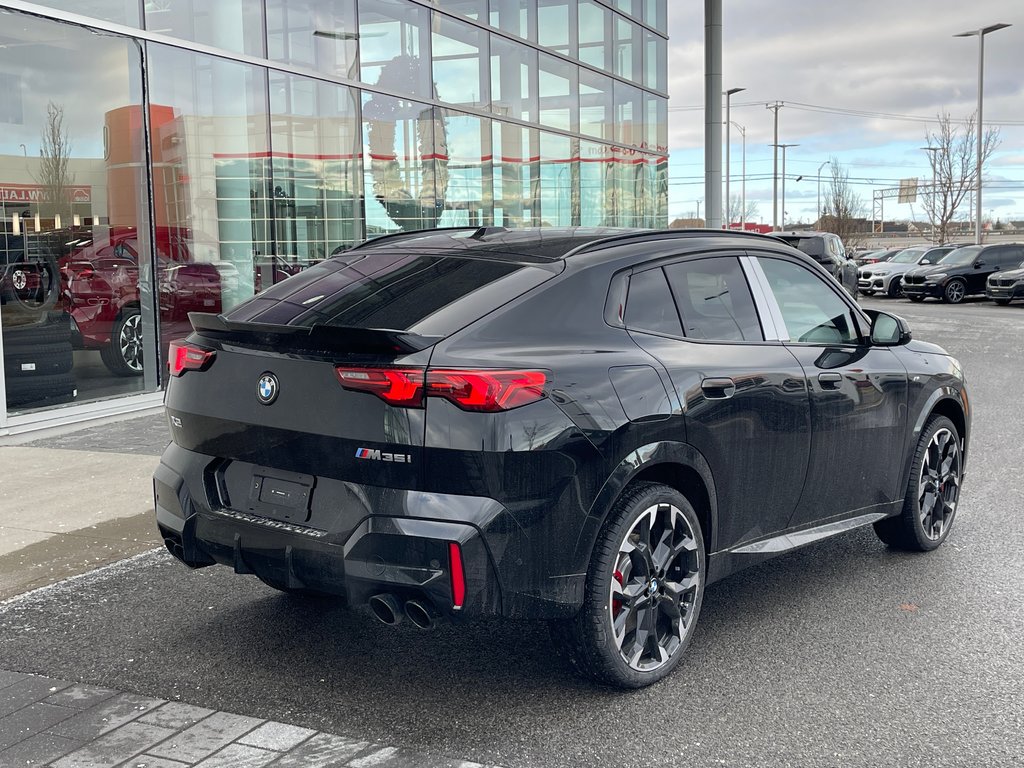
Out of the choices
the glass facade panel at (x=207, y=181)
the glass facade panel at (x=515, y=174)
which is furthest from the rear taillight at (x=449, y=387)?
the glass facade panel at (x=515, y=174)

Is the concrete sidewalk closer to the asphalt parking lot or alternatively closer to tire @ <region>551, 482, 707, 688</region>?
the asphalt parking lot

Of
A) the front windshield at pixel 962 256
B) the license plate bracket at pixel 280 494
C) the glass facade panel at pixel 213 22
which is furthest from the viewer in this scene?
the front windshield at pixel 962 256

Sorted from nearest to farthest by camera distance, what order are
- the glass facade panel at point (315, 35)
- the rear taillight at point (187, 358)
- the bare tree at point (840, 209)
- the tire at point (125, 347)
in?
the rear taillight at point (187, 358), the tire at point (125, 347), the glass facade panel at point (315, 35), the bare tree at point (840, 209)

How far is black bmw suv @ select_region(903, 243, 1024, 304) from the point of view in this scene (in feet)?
105

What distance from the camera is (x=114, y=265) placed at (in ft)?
37.0

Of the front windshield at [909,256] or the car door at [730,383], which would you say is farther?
the front windshield at [909,256]

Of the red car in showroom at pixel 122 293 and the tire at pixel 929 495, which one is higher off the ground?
the red car in showroom at pixel 122 293

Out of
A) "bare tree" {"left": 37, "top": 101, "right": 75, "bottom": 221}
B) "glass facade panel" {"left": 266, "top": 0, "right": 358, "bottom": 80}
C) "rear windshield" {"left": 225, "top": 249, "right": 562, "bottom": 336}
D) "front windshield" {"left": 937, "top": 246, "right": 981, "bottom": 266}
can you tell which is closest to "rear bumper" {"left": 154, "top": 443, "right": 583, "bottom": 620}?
"rear windshield" {"left": 225, "top": 249, "right": 562, "bottom": 336}

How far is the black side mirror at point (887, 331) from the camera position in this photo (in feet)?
17.7

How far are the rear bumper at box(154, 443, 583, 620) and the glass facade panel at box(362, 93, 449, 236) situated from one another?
11.7m

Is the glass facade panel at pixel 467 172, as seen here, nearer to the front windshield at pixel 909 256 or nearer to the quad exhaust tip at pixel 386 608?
the quad exhaust tip at pixel 386 608

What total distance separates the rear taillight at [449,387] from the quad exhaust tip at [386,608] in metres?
0.64

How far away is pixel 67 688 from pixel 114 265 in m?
7.95

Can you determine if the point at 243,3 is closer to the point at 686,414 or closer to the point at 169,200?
the point at 169,200
